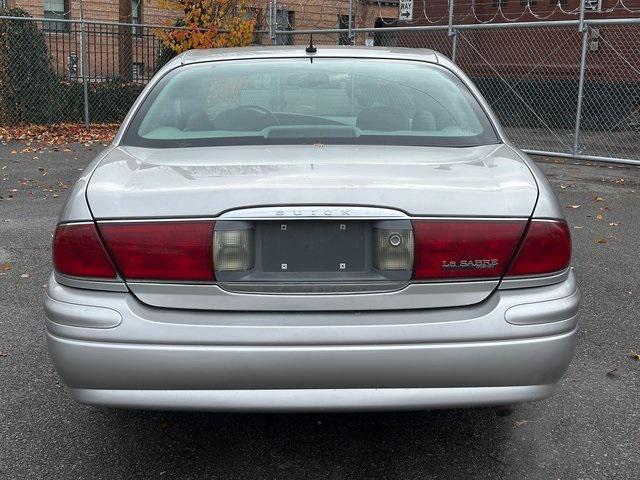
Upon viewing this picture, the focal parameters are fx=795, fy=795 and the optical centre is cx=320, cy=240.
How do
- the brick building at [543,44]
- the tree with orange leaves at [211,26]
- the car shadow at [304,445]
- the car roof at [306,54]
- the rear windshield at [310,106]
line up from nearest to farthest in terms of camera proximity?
1. the car shadow at [304,445]
2. the rear windshield at [310,106]
3. the car roof at [306,54]
4. the tree with orange leaves at [211,26]
5. the brick building at [543,44]

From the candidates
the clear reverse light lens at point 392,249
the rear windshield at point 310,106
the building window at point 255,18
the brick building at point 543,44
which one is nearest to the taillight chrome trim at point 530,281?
the clear reverse light lens at point 392,249

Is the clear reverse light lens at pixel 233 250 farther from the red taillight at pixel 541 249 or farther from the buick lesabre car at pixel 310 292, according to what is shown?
the red taillight at pixel 541 249

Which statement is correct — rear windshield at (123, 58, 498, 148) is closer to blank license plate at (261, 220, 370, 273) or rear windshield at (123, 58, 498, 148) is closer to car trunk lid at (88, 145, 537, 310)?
car trunk lid at (88, 145, 537, 310)

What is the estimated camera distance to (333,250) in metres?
2.55

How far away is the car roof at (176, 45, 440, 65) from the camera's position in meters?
3.86

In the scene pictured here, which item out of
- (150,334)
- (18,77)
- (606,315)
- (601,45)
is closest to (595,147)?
(601,45)

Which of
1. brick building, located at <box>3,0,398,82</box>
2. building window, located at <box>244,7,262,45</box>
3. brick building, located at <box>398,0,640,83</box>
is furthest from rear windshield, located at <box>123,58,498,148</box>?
brick building, located at <box>3,0,398,82</box>

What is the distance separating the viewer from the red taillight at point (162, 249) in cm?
254

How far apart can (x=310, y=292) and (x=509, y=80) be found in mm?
17144

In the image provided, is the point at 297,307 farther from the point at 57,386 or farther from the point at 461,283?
the point at 57,386

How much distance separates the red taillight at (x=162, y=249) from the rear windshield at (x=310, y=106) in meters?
0.75

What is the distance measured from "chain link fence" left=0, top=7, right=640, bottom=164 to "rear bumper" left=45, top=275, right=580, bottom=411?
31.4ft

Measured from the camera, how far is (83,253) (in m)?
2.62

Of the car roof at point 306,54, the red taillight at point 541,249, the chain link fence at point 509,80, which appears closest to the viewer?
the red taillight at point 541,249
